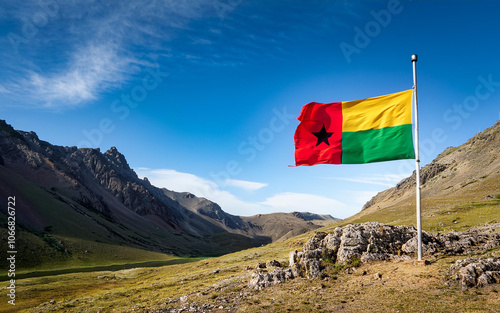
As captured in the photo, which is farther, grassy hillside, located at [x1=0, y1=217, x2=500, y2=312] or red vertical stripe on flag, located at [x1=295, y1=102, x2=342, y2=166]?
red vertical stripe on flag, located at [x1=295, y1=102, x2=342, y2=166]

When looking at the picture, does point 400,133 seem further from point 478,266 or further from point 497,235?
point 497,235

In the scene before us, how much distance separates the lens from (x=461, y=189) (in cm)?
13100

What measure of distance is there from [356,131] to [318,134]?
311 centimetres

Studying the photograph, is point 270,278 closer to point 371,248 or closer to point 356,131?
point 371,248

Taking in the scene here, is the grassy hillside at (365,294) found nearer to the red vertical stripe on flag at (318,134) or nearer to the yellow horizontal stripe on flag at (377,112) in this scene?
the red vertical stripe on flag at (318,134)

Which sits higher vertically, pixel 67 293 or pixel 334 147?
pixel 334 147

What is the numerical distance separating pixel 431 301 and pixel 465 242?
476 inches

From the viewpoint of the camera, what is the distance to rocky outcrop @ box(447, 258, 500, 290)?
18.7m

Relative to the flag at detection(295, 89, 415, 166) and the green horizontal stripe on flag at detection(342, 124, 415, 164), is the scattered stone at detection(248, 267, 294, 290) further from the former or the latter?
the green horizontal stripe on flag at detection(342, 124, 415, 164)

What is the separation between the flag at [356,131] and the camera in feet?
74.5

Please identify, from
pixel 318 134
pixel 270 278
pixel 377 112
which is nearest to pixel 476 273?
pixel 377 112

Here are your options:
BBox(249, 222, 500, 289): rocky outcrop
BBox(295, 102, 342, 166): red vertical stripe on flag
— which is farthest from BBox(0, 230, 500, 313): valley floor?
BBox(295, 102, 342, 166): red vertical stripe on flag

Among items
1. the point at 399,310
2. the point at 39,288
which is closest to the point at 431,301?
the point at 399,310

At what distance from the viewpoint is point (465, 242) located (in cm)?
2659
